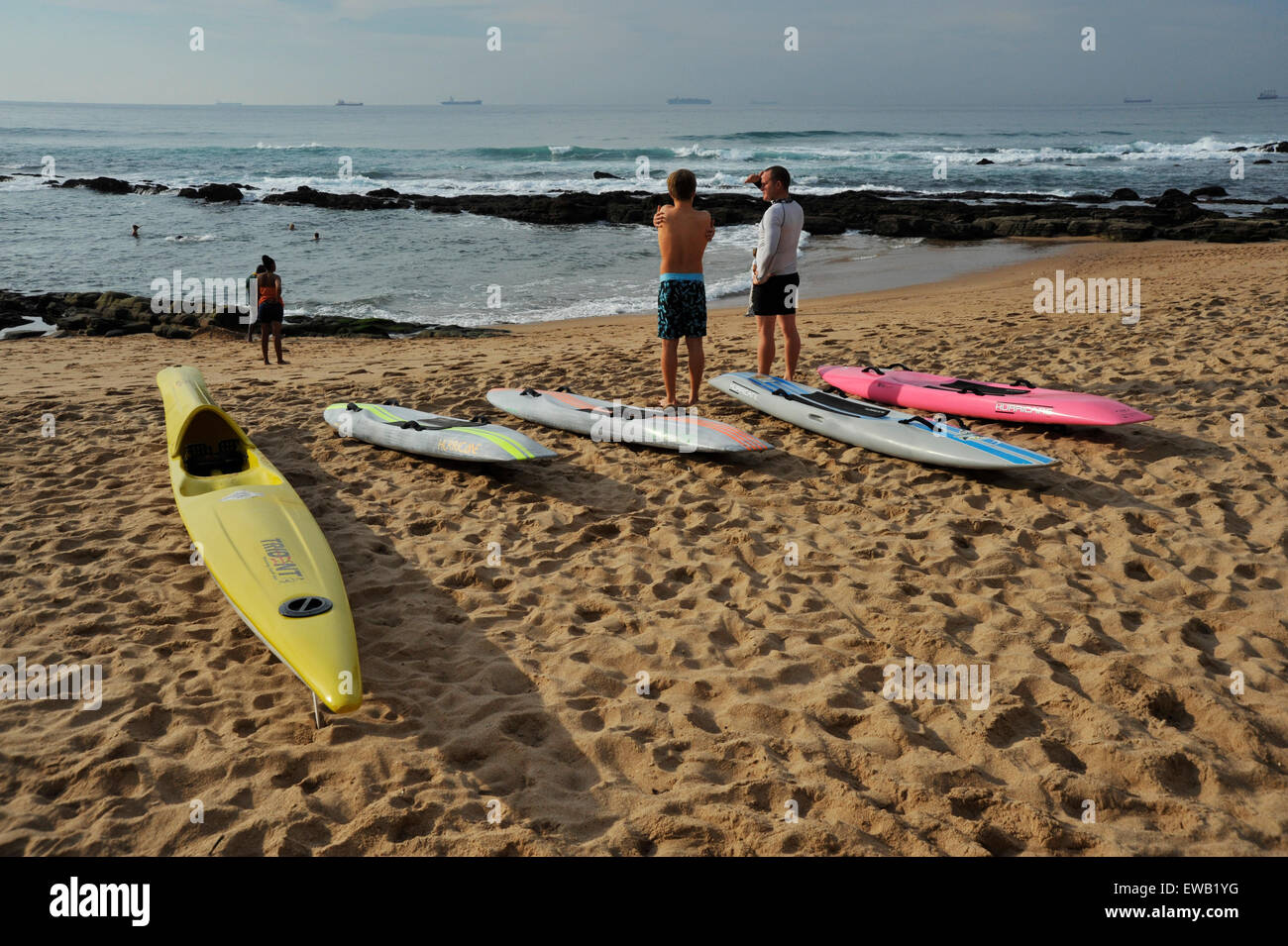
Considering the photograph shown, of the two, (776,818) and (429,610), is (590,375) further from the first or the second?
(776,818)

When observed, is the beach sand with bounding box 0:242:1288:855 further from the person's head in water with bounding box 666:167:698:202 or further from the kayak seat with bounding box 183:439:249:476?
the person's head in water with bounding box 666:167:698:202

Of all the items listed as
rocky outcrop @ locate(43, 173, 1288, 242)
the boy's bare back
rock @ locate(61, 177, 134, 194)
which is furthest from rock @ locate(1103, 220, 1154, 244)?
rock @ locate(61, 177, 134, 194)

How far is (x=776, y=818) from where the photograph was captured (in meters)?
2.73

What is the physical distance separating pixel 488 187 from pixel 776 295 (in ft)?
93.8

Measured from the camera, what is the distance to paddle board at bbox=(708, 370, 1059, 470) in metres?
5.21

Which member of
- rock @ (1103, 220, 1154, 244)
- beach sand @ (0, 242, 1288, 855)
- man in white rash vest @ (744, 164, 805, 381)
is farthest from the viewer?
rock @ (1103, 220, 1154, 244)

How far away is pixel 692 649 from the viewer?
12.1 ft

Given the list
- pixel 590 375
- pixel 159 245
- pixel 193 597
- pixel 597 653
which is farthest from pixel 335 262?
pixel 597 653

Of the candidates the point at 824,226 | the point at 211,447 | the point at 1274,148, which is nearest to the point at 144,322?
the point at 211,447

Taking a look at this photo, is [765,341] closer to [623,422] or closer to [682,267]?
[682,267]

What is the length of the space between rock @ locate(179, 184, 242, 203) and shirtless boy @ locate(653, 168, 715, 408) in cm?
2657

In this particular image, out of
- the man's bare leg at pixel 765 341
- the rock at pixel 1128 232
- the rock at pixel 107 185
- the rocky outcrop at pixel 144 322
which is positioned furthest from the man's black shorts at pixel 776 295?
the rock at pixel 107 185

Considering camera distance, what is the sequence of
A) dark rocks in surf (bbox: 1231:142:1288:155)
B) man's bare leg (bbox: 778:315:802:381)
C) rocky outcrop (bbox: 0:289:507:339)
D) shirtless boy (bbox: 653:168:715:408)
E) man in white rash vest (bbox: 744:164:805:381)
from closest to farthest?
shirtless boy (bbox: 653:168:715:408) → man in white rash vest (bbox: 744:164:805:381) → man's bare leg (bbox: 778:315:802:381) → rocky outcrop (bbox: 0:289:507:339) → dark rocks in surf (bbox: 1231:142:1288:155)

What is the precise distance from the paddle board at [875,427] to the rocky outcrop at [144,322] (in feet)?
20.5
